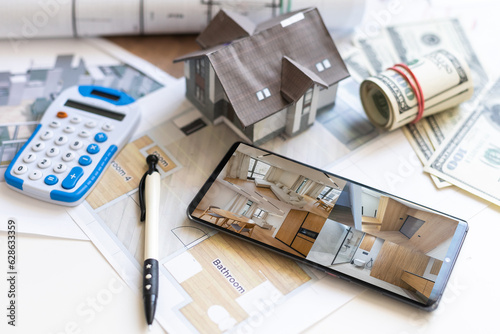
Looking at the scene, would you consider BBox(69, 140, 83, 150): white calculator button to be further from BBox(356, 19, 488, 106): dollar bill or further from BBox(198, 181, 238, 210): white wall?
BBox(356, 19, 488, 106): dollar bill

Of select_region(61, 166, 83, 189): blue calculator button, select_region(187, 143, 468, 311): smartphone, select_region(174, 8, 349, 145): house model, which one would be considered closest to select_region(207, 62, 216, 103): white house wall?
select_region(174, 8, 349, 145): house model

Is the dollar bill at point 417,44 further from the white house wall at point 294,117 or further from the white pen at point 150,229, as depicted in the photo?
the white pen at point 150,229

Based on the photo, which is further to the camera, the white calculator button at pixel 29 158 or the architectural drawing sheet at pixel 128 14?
the architectural drawing sheet at pixel 128 14

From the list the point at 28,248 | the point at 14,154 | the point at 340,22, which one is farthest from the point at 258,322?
the point at 340,22

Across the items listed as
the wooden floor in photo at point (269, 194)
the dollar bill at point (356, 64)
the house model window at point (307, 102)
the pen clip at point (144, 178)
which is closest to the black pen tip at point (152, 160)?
the pen clip at point (144, 178)

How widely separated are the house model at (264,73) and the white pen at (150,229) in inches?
5.1

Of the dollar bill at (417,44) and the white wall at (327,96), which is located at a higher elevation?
the dollar bill at (417,44)

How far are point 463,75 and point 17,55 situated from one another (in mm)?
692

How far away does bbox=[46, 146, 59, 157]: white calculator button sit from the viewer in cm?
72

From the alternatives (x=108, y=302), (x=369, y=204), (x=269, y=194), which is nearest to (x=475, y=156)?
(x=369, y=204)

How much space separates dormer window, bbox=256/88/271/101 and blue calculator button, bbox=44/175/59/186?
281mm

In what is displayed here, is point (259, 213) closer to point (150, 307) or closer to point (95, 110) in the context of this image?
point (150, 307)

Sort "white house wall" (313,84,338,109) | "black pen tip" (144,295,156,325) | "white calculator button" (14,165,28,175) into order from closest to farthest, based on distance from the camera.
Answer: "black pen tip" (144,295,156,325) → "white calculator button" (14,165,28,175) → "white house wall" (313,84,338,109)

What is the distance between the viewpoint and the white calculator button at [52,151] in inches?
28.4
